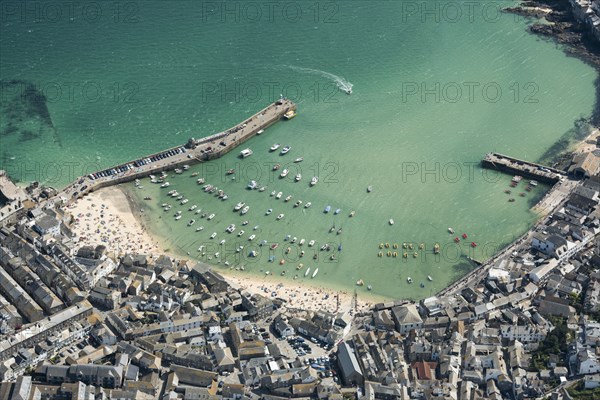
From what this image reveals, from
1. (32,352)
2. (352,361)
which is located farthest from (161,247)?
(352,361)

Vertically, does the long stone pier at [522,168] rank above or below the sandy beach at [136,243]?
above

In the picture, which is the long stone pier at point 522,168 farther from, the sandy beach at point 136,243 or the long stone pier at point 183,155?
the sandy beach at point 136,243

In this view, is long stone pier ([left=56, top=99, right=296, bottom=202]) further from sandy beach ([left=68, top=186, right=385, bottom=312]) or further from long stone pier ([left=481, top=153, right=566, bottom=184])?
long stone pier ([left=481, top=153, right=566, bottom=184])

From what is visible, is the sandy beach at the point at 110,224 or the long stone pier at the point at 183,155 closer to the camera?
the sandy beach at the point at 110,224

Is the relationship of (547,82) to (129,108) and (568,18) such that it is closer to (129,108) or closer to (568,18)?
(568,18)

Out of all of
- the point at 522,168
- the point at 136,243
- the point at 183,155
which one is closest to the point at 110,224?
the point at 136,243

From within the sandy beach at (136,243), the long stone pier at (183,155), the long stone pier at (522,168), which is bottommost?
the sandy beach at (136,243)

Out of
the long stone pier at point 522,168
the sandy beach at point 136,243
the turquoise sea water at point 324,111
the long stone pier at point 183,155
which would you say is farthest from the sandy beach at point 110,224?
the long stone pier at point 522,168
